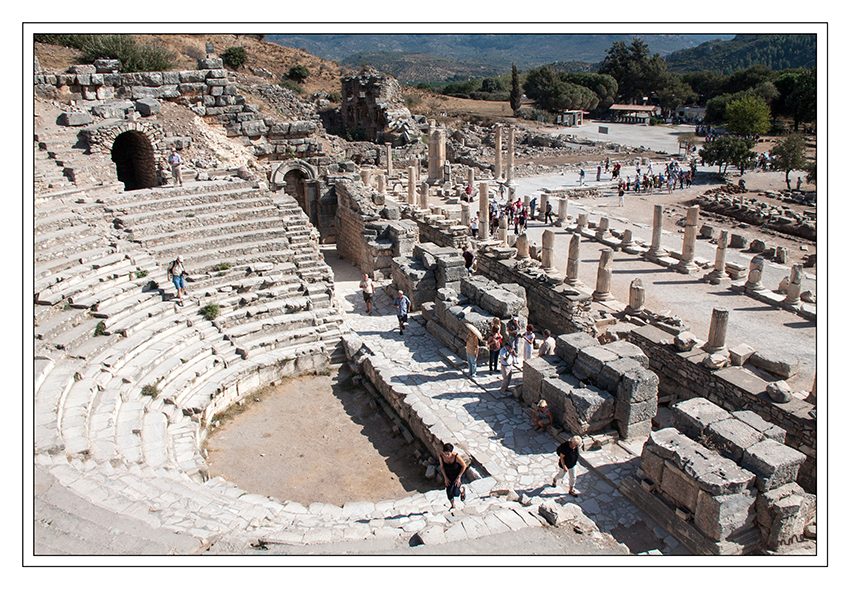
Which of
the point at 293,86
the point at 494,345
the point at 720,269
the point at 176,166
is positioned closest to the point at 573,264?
the point at 720,269

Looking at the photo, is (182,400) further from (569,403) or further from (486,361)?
(569,403)

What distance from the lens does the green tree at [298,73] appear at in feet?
170

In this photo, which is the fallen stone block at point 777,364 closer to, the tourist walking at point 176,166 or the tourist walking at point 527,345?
the tourist walking at point 527,345

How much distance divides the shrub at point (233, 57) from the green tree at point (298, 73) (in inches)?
190

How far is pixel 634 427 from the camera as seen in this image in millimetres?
10672

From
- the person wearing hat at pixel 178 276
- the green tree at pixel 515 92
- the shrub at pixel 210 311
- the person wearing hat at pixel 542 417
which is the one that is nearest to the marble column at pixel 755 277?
the person wearing hat at pixel 542 417

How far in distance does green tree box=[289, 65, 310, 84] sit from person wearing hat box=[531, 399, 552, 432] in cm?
4696

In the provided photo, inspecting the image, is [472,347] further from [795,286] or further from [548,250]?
[795,286]

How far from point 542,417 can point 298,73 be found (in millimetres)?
47251

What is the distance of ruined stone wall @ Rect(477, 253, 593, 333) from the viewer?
14.8m

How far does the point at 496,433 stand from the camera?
1102 cm

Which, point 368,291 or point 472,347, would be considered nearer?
point 472,347
